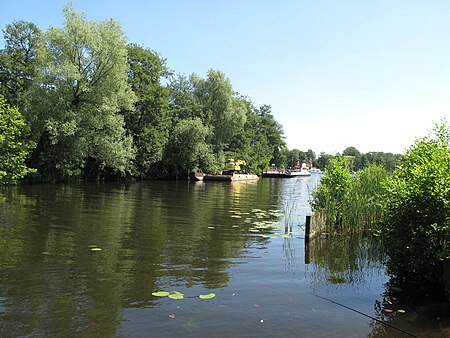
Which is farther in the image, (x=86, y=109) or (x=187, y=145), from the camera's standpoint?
(x=187, y=145)

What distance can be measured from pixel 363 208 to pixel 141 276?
26.4 feet

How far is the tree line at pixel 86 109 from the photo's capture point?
101 ft

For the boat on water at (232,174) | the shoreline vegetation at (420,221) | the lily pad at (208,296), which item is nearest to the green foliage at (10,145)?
the lily pad at (208,296)

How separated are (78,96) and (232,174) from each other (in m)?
28.3

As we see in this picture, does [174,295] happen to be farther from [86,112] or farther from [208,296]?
[86,112]

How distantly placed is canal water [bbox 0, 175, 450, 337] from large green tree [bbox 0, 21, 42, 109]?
28174 mm

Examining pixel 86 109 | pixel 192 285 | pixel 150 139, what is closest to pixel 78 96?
pixel 86 109

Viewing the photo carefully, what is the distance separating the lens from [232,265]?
28.0ft

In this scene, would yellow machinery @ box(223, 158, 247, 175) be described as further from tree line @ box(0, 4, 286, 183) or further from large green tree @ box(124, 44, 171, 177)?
large green tree @ box(124, 44, 171, 177)

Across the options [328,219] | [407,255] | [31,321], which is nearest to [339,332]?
[407,255]

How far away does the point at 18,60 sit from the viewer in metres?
37.5

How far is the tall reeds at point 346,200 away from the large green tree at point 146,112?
3602 centimetres

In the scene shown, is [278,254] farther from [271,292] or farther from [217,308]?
[217,308]

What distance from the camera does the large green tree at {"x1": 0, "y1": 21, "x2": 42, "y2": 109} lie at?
36094 millimetres
